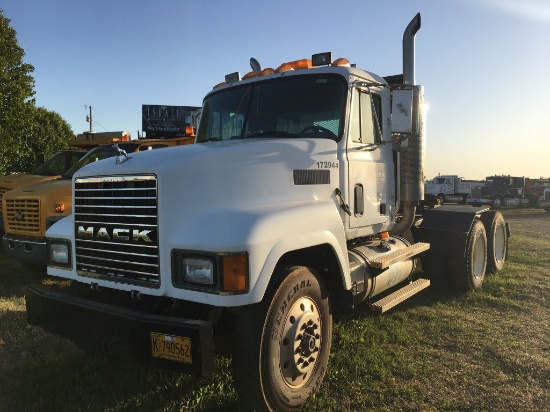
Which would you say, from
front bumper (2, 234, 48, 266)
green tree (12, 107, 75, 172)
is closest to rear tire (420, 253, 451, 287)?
front bumper (2, 234, 48, 266)


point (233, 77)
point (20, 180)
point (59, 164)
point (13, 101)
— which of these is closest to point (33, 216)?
point (20, 180)

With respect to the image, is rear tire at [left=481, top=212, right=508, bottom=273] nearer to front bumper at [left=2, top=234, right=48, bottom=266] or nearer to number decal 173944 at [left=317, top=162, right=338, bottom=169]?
number decal 173944 at [left=317, top=162, right=338, bottom=169]

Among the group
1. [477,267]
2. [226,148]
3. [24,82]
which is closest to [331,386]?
[226,148]

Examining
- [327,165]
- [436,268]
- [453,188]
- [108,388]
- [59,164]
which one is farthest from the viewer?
[453,188]

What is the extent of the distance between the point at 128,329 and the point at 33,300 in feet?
3.68

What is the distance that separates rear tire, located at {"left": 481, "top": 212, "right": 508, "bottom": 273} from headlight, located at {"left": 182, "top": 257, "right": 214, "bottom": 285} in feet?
21.0

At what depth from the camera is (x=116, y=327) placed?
117 inches

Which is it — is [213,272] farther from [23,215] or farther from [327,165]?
[23,215]

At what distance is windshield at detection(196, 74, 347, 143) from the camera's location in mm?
4141

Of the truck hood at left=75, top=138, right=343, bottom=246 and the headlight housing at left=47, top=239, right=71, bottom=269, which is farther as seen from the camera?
the headlight housing at left=47, top=239, right=71, bottom=269

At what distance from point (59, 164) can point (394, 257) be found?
7.63 meters

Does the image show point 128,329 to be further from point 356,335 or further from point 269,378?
point 356,335

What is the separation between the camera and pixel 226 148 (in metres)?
3.40

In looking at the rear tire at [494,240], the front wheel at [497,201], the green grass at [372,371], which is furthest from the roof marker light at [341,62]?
the front wheel at [497,201]
